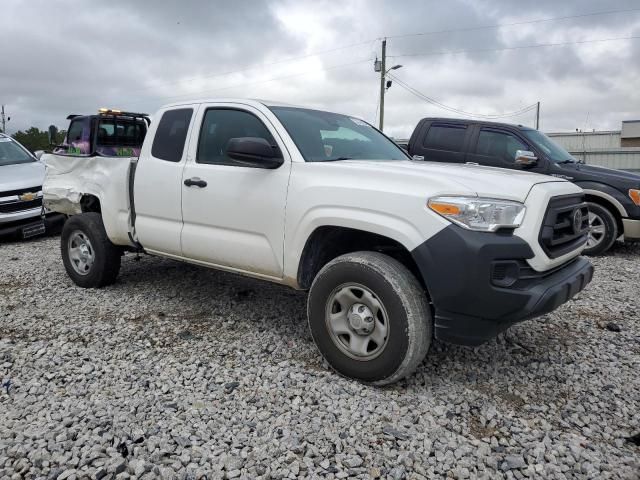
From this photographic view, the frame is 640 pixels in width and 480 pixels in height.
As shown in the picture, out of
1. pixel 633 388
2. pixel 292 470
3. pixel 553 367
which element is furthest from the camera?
pixel 553 367

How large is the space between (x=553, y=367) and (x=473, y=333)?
107 centimetres

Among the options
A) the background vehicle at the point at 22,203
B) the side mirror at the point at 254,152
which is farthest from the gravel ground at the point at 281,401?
the background vehicle at the point at 22,203

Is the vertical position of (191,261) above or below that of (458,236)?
below

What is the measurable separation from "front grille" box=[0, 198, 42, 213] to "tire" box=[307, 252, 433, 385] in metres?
6.98

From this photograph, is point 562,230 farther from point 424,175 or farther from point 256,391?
point 256,391

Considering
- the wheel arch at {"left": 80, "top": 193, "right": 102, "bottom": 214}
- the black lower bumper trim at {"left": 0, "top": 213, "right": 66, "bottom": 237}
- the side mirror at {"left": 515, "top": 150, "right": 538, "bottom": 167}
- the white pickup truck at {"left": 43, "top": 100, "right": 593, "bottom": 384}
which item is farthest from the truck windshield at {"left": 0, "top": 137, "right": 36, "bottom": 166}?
the side mirror at {"left": 515, "top": 150, "right": 538, "bottom": 167}

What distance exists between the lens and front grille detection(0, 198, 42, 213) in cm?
815

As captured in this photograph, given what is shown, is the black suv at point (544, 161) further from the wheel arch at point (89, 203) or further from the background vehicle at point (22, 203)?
the background vehicle at point (22, 203)

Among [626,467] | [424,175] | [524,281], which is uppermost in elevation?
[424,175]

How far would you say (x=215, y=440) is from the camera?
104 inches

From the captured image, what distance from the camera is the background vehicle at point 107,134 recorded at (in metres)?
7.40

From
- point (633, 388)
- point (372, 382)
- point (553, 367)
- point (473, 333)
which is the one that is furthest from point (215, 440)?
point (633, 388)

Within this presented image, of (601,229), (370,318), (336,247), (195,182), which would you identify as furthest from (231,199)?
(601,229)

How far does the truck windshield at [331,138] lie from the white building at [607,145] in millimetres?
20175
